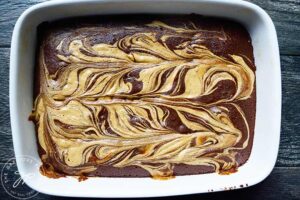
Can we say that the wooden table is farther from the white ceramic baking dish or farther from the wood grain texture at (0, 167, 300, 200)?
the white ceramic baking dish

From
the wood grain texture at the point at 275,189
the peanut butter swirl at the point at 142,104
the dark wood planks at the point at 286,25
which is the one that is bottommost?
the wood grain texture at the point at 275,189

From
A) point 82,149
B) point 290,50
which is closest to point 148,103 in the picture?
point 82,149

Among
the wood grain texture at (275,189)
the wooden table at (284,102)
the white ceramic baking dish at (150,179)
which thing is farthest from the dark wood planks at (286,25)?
the wood grain texture at (275,189)

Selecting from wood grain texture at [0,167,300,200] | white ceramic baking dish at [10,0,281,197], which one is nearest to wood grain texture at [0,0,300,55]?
white ceramic baking dish at [10,0,281,197]

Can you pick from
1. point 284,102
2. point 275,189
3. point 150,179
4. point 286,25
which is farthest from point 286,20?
point 150,179

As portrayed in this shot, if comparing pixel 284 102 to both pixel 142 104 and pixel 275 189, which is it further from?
pixel 142 104

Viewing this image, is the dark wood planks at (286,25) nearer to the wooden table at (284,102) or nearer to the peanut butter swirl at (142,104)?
the wooden table at (284,102)
